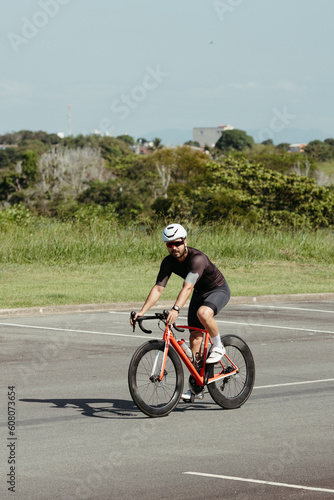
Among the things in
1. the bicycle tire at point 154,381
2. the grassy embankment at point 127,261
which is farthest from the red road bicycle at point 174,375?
the grassy embankment at point 127,261

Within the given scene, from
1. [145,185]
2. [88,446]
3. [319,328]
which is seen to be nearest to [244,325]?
[319,328]

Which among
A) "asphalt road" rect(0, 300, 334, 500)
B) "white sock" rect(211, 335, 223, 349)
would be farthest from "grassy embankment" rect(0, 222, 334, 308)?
"white sock" rect(211, 335, 223, 349)

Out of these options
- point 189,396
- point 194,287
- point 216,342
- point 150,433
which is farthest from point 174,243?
point 150,433

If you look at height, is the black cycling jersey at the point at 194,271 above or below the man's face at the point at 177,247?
below

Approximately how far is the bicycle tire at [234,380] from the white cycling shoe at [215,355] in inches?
7.9

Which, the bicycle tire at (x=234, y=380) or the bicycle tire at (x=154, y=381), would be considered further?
the bicycle tire at (x=234, y=380)

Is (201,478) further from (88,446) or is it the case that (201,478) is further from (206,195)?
(206,195)

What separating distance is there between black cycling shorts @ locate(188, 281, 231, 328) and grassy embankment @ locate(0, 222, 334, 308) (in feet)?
31.9

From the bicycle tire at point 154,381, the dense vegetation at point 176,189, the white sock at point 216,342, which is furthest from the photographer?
the dense vegetation at point 176,189

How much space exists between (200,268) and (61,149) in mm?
119573

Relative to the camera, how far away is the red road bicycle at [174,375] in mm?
7719

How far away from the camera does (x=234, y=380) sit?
8.45 metres

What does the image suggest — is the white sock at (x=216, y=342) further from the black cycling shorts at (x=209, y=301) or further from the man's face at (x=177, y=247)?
the man's face at (x=177, y=247)

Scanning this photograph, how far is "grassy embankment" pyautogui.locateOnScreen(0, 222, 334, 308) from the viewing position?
20.5 metres
